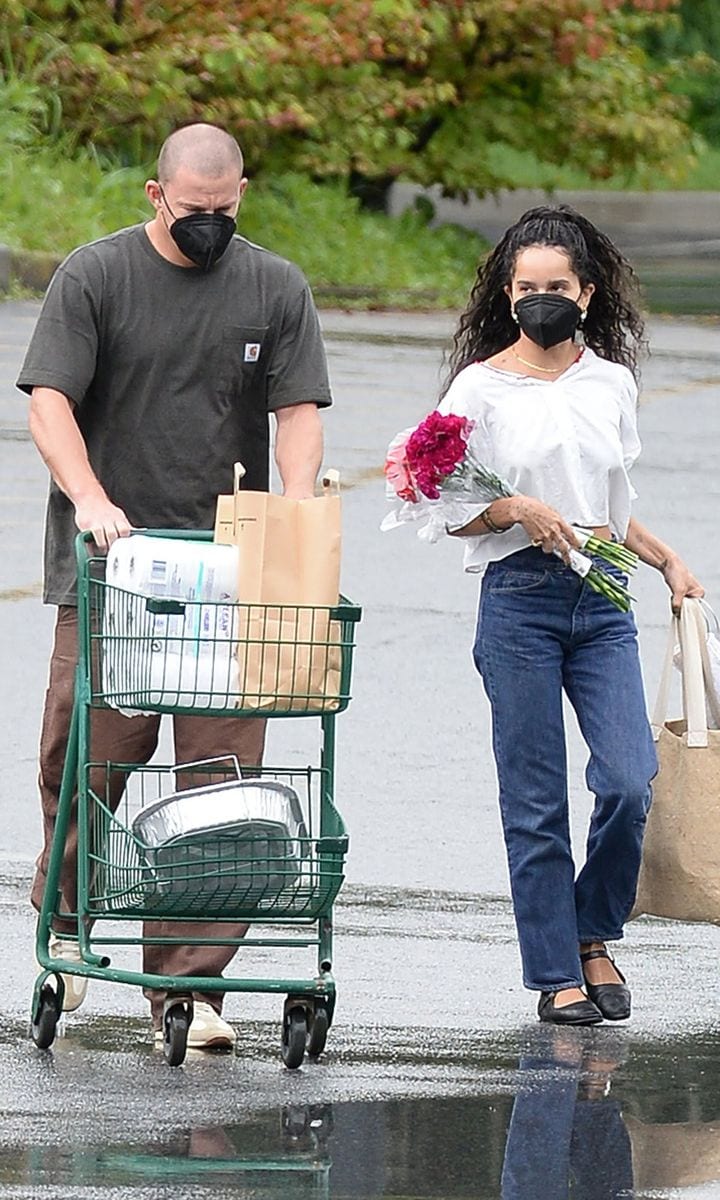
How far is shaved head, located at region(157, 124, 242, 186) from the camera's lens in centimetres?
555

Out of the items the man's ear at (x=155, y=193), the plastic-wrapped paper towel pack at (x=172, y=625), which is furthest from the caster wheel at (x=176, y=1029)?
the man's ear at (x=155, y=193)

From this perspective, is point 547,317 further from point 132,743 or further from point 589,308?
point 132,743

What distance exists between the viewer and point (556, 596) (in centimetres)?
593

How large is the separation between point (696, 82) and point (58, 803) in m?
44.3

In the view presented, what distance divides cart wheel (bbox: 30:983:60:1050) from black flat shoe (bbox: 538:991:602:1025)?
1.15 m

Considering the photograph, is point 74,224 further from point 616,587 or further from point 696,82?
point 696,82

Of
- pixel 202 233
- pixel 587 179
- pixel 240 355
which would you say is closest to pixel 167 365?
pixel 240 355

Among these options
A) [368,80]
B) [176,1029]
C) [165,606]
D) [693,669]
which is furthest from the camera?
[368,80]

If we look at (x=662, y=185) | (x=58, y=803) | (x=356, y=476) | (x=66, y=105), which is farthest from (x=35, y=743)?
(x=662, y=185)

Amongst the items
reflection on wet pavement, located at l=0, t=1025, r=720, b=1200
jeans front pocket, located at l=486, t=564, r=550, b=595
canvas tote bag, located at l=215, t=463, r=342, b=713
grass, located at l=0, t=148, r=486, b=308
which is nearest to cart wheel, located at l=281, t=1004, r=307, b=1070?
reflection on wet pavement, located at l=0, t=1025, r=720, b=1200

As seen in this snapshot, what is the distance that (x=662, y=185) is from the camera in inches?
1829

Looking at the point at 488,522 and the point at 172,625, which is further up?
the point at 488,522

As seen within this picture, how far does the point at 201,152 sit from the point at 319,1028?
1.87 meters

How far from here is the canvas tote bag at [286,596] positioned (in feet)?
17.5
